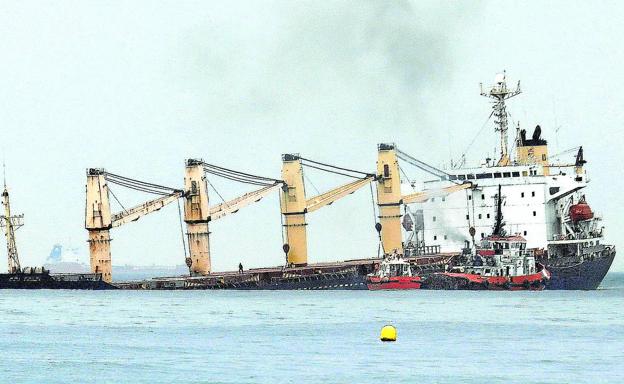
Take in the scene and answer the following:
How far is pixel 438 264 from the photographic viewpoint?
97.7 metres

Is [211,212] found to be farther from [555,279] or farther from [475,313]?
[475,313]

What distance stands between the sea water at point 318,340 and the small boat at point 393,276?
6676 millimetres

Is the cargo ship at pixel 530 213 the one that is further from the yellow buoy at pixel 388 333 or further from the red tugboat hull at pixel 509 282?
the yellow buoy at pixel 388 333

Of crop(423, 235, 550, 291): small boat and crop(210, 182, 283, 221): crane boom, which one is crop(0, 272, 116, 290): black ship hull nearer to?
crop(210, 182, 283, 221): crane boom

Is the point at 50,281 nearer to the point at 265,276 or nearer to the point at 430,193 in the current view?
the point at 265,276

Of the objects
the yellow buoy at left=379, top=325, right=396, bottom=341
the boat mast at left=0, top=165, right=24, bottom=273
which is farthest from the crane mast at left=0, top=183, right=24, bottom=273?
the yellow buoy at left=379, top=325, right=396, bottom=341

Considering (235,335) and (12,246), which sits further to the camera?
(12,246)

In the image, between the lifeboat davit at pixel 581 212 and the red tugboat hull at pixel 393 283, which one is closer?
the red tugboat hull at pixel 393 283

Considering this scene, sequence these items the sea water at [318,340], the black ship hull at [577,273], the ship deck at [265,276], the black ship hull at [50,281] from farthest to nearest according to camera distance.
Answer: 1. the black ship hull at [50,281]
2. the ship deck at [265,276]
3. the black ship hull at [577,273]
4. the sea water at [318,340]

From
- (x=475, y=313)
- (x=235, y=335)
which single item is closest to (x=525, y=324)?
(x=475, y=313)

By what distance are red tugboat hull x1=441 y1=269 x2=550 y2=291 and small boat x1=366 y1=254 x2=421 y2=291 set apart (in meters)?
5.02

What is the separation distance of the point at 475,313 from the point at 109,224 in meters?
40.6

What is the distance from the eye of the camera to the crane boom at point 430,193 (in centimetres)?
10112

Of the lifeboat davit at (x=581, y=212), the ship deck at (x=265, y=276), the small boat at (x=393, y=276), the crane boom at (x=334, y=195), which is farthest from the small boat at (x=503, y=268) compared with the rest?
the crane boom at (x=334, y=195)
